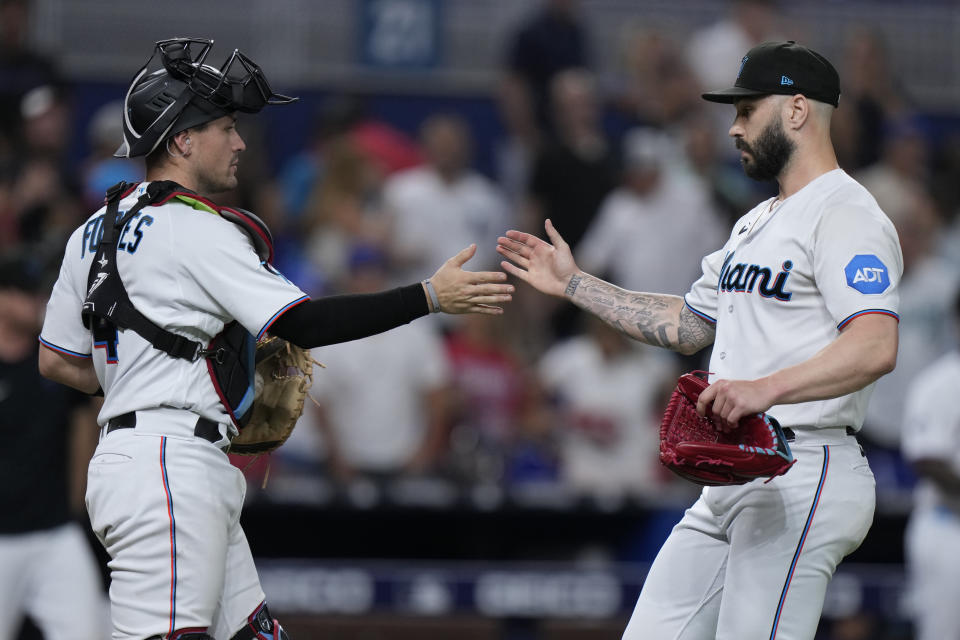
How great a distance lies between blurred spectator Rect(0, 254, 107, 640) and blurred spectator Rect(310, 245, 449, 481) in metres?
1.99

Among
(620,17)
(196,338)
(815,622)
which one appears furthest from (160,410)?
(620,17)

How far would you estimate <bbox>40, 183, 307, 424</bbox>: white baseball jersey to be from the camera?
159 inches

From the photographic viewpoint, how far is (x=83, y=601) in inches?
254

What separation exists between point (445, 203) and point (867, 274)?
6.45m

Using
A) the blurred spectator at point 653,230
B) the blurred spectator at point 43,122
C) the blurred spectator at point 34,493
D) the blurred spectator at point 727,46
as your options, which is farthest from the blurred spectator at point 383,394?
the blurred spectator at point 727,46

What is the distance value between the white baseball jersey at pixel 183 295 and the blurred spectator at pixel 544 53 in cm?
714

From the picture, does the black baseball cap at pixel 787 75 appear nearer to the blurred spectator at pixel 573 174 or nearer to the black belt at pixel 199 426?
the black belt at pixel 199 426

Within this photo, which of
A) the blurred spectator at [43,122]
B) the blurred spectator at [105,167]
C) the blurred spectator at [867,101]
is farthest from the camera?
the blurred spectator at [867,101]

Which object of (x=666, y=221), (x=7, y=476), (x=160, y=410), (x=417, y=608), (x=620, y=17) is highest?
(x=620, y=17)

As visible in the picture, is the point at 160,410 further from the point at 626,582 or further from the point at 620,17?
the point at 620,17

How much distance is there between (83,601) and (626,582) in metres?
3.02

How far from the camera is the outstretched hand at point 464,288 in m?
4.20

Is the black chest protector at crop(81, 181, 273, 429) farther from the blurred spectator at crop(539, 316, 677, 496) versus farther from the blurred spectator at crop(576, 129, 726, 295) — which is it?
the blurred spectator at crop(576, 129, 726, 295)

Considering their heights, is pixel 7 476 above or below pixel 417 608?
A: above
